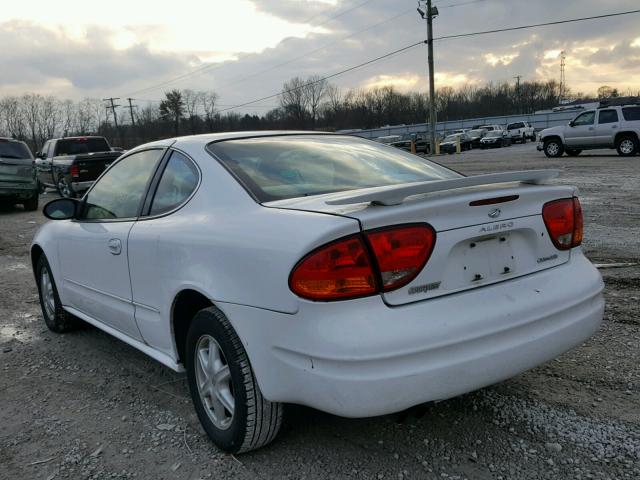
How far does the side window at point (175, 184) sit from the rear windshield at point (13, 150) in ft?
44.8

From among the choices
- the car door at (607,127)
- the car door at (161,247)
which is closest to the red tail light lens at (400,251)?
the car door at (161,247)

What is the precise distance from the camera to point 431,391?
2186mm

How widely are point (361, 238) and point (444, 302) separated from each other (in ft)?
1.43

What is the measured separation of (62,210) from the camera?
4.21 metres

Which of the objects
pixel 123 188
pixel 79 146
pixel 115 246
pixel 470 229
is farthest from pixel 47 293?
pixel 79 146

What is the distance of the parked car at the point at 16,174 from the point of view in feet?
47.9

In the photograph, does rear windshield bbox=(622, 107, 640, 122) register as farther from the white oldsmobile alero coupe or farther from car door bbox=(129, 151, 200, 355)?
car door bbox=(129, 151, 200, 355)

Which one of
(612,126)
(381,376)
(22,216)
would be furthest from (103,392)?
(612,126)

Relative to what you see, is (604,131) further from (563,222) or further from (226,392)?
(226,392)

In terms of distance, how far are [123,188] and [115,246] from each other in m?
0.52

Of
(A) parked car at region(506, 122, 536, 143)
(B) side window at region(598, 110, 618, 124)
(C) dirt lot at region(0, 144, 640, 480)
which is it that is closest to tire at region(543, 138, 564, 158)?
(B) side window at region(598, 110, 618, 124)

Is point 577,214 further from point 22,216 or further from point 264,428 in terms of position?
point 22,216

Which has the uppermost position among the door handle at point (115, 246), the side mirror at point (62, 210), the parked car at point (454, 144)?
the side mirror at point (62, 210)

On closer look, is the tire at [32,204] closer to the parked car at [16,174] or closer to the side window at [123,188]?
the parked car at [16,174]
